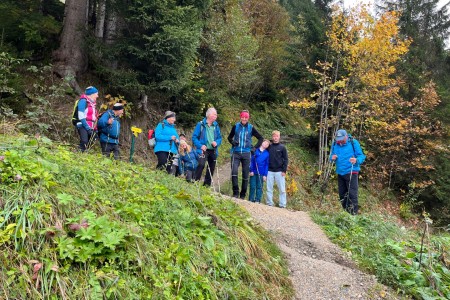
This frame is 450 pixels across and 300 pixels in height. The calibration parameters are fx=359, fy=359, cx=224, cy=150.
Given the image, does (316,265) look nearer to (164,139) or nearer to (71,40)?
(164,139)

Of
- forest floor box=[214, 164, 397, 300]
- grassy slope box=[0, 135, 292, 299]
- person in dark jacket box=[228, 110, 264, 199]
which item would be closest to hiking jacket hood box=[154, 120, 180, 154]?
person in dark jacket box=[228, 110, 264, 199]

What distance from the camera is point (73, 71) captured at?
9.72 metres

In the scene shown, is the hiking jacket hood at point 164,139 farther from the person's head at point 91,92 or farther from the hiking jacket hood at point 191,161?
the person's head at point 91,92

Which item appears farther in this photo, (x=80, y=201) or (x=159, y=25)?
(x=159, y=25)

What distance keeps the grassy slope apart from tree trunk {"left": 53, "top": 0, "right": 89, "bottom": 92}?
5.96 m

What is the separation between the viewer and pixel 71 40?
9.67 meters

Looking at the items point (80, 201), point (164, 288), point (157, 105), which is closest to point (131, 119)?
point (157, 105)

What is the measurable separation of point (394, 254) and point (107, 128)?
5.58 m

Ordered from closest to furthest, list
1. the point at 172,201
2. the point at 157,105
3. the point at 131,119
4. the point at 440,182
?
the point at 172,201
the point at 131,119
the point at 157,105
the point at 440,182

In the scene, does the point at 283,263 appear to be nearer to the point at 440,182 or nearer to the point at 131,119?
the point at 131,119

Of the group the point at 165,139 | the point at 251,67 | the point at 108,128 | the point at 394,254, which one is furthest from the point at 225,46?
the point at 394,254

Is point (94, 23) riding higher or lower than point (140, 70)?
higher

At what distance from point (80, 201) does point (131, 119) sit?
25.1ft

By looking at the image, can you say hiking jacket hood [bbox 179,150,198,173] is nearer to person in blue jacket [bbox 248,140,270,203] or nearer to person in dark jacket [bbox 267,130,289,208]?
person in blue jacket [bbox 248,140,270,203]
